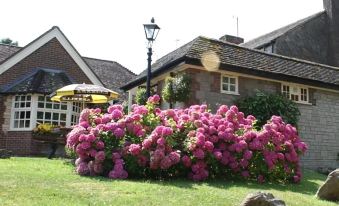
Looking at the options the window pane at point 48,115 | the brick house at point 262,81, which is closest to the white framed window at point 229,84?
the brick house at point 262,81

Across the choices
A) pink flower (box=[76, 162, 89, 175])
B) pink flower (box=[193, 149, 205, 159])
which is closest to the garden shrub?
pink flower (box=[193, 149, 205, 159])

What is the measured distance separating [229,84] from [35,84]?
993 centimetres

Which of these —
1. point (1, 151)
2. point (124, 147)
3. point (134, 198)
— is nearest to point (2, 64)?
point (1, 151)

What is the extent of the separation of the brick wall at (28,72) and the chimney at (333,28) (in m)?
16.9

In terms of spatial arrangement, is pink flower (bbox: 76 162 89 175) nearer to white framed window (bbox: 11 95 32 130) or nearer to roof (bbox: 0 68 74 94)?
roof (bbox: 0 68 74 94)

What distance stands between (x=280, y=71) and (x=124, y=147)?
984 cm

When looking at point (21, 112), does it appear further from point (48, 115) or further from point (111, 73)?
point (111, 73)

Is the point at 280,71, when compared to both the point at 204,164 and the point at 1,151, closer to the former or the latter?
the point at 204,164

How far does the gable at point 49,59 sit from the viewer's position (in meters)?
21.2

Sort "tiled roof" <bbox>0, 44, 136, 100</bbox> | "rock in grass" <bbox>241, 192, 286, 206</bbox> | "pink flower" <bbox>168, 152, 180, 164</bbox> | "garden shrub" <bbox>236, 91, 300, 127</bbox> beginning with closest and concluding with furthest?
"rock in grass" <bbox>241, 192, 286, 206</bbox> < "pink flower" <bbox>168, 152, 180, 164</bbox> < "garden shrub" <bbox>236, 91, 300, 127</bbox> < "tiled roof" <bbox>0, 44, 136, 100</bbox>

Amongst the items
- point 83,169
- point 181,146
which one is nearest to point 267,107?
point 181,146

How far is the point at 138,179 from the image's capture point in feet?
31.8

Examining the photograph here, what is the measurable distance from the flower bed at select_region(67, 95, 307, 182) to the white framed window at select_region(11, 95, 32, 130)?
1004cm

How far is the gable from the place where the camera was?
833 inches
